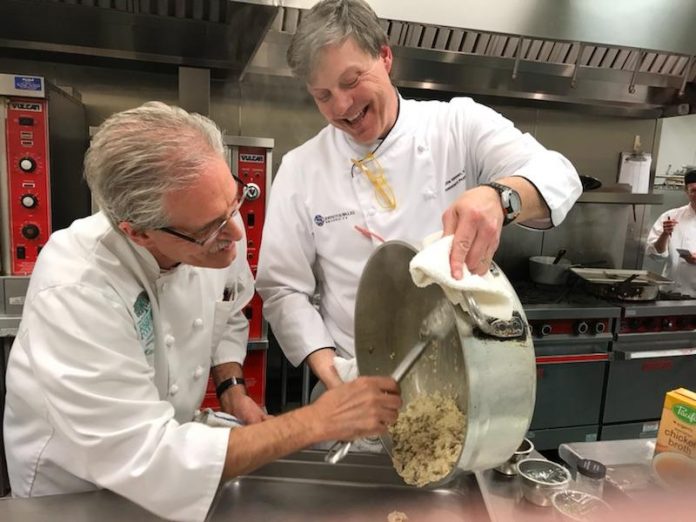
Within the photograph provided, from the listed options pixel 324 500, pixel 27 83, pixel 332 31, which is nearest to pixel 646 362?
pixel 324 500

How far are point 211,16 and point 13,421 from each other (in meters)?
2.15

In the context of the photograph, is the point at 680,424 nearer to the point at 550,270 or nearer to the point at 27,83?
the point at 550,270

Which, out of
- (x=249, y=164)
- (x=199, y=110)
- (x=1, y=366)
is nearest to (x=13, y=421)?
(x=1, y=366)

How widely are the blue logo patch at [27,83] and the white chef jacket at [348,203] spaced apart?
133 centimetres

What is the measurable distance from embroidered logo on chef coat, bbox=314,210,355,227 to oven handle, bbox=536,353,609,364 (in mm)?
1788

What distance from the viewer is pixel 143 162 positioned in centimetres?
88

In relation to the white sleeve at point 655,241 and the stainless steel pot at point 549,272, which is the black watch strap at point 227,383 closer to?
the stainless steel pot at point 549,272

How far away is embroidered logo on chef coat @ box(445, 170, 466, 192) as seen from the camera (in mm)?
1389

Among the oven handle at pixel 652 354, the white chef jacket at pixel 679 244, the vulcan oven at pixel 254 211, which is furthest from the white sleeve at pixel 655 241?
the vulcan oven at pixel 254 211

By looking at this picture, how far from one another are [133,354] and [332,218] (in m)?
0.65

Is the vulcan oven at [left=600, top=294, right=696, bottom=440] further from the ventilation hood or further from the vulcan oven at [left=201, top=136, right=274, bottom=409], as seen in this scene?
the vulcan oven at [left=201, top=136, right=274, bottom=409]

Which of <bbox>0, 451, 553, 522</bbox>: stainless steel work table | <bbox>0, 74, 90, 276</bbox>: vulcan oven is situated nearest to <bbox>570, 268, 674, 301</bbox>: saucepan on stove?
<bbox>0, 451, 553, 522</bbox>: stainless steel work table

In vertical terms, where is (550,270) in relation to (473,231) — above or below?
below

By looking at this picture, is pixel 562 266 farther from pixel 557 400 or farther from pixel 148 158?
pixel 148 158
